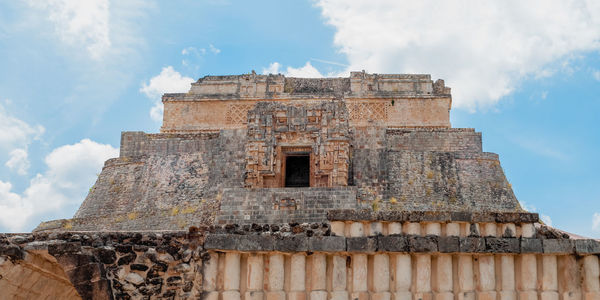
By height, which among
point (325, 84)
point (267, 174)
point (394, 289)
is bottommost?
point (394, 289)

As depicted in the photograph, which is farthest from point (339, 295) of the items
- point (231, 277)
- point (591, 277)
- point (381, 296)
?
point (591, 277)

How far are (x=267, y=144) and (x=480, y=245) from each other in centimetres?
1065

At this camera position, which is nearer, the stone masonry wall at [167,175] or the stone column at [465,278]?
the stone column at [465,278]

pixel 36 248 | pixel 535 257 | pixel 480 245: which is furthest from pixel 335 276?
pixel 36 248

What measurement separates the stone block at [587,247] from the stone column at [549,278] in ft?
0.86

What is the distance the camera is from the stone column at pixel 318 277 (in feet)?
20.3

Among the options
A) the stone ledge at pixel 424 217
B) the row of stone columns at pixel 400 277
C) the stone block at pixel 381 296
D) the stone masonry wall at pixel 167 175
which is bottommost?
the stone block at pixel 381 296

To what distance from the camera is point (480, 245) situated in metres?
6.35

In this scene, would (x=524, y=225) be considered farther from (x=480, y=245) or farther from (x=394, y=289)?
(x=394, y=289)

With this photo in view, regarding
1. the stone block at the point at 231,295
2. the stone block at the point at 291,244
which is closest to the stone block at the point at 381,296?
the stone block at the point at 291,244

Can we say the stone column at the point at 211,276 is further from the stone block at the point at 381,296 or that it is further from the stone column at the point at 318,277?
the stone block at the point at 381,296

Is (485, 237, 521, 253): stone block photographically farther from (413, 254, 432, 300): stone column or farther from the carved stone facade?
the carved stone facade

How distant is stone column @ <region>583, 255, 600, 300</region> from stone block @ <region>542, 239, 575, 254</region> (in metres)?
0.20

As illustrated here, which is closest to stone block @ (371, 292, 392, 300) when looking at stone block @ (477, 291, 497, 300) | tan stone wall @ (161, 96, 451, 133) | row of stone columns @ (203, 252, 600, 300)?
row of stone columns @ (203, 252, 600, 300)
